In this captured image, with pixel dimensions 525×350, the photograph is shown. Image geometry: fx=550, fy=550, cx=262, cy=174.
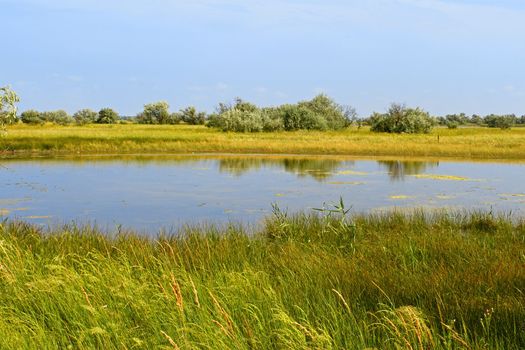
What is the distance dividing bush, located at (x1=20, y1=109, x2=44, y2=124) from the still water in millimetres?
50804

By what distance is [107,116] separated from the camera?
87.1m

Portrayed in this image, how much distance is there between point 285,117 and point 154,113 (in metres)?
35.2

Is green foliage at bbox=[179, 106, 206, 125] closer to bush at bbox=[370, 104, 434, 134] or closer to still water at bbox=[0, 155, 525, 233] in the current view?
bush at bbox=[370, 104, 434, 134]

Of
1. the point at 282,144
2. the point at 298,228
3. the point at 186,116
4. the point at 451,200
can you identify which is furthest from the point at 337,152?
the point at 186,116

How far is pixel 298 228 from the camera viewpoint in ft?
32.7

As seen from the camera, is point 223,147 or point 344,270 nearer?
point 344,270

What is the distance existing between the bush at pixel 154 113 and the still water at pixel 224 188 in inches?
2345

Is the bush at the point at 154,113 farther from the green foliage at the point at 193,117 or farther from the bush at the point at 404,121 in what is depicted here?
the bush at the point at 404,121

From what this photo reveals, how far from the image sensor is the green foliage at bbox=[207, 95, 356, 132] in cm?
5747

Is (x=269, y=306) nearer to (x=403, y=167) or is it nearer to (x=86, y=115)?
(x=403, y=167)

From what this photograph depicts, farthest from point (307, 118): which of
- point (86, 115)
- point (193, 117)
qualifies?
point (86, 115)

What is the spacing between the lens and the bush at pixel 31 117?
76312 millimetres

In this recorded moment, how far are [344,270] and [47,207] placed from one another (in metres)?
11.2

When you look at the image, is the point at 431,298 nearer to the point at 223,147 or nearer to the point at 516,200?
the point at 516,200
